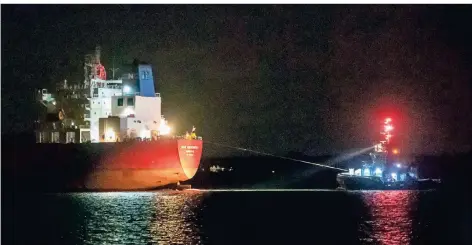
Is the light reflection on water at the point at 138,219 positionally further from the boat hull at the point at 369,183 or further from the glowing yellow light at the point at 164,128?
the boat hull at the point at 369,183

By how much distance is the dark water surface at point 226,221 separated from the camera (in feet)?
86.7

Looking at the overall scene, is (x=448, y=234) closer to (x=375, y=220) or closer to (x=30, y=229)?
(x=375, y=220)

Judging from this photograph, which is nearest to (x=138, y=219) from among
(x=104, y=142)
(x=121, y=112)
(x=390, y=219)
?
(x=390, y=219)

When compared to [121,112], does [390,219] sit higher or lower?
lower

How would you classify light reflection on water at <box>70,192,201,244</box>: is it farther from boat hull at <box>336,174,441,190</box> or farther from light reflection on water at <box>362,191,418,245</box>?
boat hull at <box>336,174,441,190</box>

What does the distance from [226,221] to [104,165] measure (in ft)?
51.5

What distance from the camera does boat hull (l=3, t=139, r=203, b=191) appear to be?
45281mm

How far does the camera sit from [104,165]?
46312mm

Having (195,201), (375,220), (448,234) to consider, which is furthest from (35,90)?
(448,234)

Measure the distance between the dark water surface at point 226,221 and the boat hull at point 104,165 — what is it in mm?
1529

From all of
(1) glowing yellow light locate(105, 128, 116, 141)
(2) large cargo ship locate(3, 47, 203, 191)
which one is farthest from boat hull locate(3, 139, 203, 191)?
(1) glowing yellow light locate(105, 128, 116, 141)

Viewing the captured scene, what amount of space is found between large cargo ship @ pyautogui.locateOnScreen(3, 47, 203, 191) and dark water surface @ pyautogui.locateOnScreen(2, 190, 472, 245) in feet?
6.49

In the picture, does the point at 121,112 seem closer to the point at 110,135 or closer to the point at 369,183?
the point at 110,135

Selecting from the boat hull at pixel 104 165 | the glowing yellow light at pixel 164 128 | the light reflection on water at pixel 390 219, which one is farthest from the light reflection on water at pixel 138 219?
the light reflection on water at pixel 390 219
